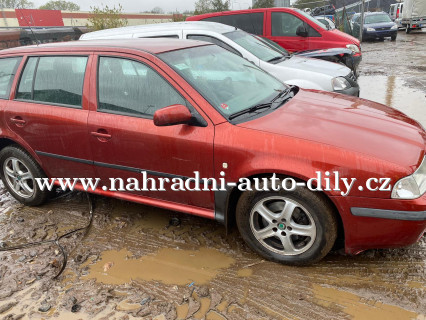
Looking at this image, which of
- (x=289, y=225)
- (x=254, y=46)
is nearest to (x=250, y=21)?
(x=254, y=46)

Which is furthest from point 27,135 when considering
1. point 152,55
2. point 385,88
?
point 385,88

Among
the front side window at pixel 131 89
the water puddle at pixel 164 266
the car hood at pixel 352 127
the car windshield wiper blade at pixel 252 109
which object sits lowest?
the water puddle at pixel 164 266

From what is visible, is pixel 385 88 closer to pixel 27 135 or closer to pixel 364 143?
pixel 364 143

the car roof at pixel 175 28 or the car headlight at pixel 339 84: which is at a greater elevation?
the car roof at pixel 175 28

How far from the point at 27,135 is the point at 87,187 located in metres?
0.82

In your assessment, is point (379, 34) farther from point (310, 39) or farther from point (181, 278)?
point (181, 278)

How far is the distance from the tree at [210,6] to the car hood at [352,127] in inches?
1024

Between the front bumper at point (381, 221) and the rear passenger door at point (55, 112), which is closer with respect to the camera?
the front bumper at point (381, 221)

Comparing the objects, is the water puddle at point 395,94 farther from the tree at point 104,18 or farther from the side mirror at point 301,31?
the tree at point 104,18

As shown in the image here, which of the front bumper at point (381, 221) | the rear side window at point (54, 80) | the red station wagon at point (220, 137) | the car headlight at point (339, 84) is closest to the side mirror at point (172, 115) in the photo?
the red station wagon at point (220, 137)

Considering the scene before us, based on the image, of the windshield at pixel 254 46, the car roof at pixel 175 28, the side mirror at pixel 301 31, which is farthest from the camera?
the side mirror at pixel 301 31

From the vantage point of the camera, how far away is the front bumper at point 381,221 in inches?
92.8

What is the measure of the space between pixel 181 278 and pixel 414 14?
24580 mm

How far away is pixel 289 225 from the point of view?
2.70m
